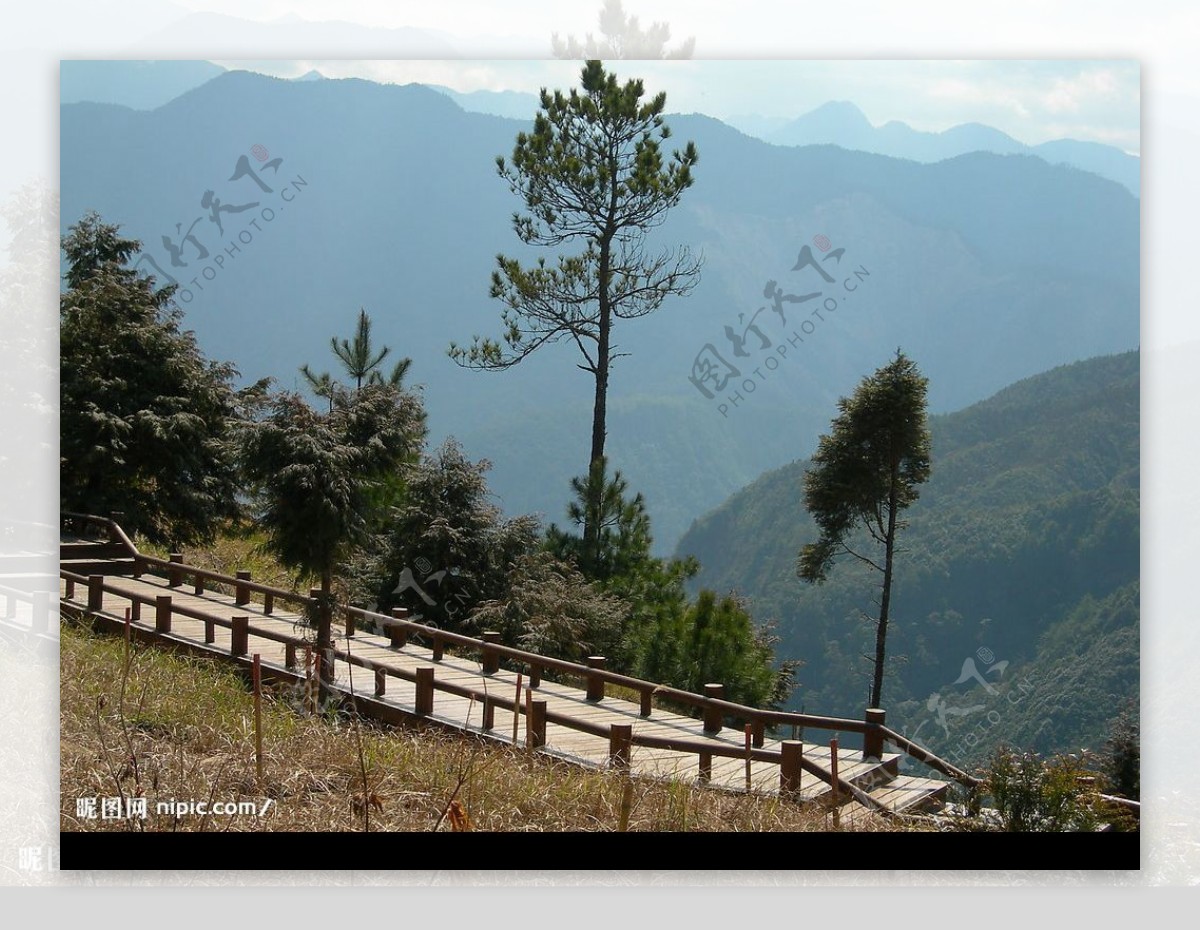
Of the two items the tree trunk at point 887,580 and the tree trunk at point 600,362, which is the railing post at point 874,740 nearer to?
the tree trunk at point 887,580

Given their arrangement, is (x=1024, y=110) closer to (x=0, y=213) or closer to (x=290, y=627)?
(x=0, y=213)

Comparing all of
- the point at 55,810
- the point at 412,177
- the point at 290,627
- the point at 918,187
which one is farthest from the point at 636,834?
the point at 412,177

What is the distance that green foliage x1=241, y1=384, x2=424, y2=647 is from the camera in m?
7.12

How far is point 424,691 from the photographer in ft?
23.6

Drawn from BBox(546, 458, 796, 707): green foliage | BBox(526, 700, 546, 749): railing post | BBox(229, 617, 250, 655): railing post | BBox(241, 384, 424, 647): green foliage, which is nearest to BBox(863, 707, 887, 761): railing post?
BBox(526, 700, 546, 749): railing post

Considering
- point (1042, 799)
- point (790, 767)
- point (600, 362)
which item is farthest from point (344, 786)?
point (600, 362)

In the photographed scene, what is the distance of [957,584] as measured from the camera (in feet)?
58.8

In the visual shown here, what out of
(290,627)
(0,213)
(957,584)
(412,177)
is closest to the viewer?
(0,213)

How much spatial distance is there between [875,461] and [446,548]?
4667 mm

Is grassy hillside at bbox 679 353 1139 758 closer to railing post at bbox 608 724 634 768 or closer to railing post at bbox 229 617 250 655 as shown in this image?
railing post at bbox 608 724 634 768

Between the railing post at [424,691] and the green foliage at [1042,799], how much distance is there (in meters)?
3.42

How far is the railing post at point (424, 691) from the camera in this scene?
23.1 ft

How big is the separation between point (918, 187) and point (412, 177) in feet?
107

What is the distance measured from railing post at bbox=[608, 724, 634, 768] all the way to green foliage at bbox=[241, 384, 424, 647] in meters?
2.48
